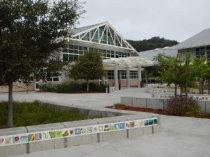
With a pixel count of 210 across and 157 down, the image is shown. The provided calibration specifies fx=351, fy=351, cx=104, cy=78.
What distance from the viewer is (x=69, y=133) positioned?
817cm

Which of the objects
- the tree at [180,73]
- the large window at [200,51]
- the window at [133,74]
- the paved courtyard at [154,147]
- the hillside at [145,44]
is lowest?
the paved courtyard at [154,147]

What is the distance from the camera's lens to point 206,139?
8922 mm

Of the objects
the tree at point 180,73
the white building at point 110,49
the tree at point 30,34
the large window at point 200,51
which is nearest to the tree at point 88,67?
the white building at point 110,49

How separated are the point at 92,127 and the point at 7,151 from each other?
81.6 inches

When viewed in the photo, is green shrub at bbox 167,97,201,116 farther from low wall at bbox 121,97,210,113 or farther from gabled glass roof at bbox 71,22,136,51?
gabled glass roof at bbox 71,22,136,51

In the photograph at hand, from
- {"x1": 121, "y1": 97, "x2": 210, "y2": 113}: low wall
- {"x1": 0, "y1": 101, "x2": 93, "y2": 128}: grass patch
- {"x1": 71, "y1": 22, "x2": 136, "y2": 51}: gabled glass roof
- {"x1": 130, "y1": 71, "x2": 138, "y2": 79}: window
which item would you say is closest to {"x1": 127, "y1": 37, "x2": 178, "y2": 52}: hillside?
{"x1": 130, "y1": 71, "x2": 138, "y2": 79}: window

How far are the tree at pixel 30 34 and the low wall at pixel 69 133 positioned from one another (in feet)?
5.87

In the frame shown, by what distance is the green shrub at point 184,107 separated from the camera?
13.5 metres

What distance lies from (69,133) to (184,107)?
664 centimetres

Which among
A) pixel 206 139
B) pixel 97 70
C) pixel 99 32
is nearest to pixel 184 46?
pixel 99 32

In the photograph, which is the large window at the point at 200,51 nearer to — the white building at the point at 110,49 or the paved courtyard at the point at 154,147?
the white building at the point at 110,49

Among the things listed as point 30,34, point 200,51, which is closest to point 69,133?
point 30,34

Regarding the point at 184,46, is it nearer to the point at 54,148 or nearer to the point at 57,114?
the point at 57,114

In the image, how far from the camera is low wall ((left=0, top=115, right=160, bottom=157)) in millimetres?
7566
